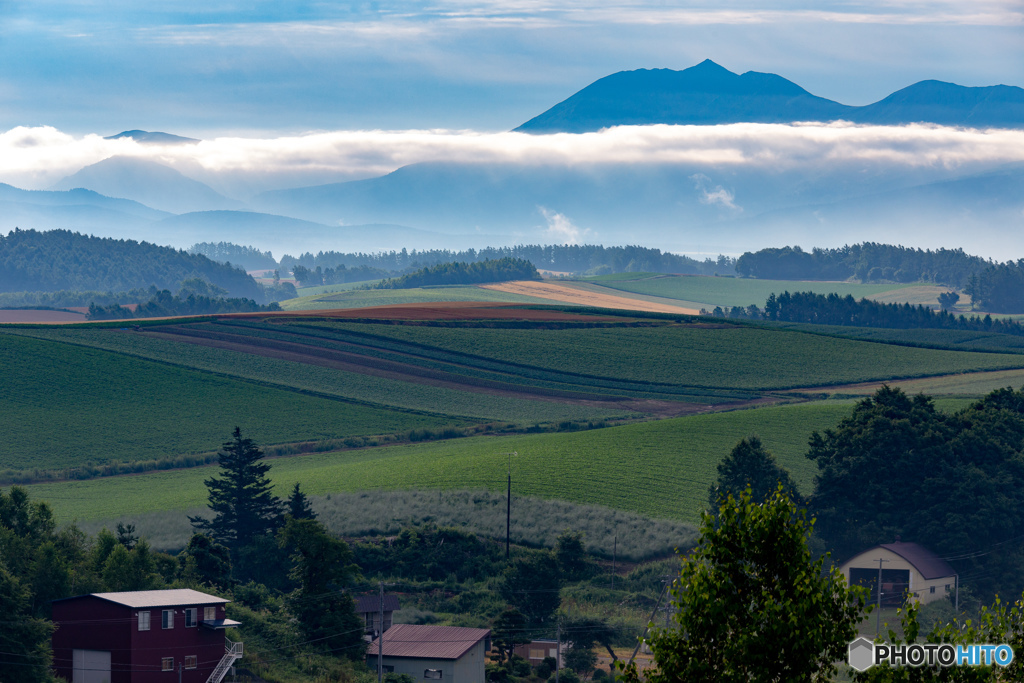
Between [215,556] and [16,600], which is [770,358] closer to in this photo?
[215,556]


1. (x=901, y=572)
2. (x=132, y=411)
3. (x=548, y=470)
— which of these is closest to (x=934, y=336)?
(x=901, y=572)

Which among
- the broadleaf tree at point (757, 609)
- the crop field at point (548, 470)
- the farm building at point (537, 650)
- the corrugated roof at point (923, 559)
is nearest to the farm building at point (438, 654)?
the farm building at point (537, 650)

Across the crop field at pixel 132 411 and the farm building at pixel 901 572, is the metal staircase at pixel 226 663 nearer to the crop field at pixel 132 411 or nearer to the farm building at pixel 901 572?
the farm building at pixel 901 572

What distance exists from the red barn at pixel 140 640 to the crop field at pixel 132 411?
3742 cm

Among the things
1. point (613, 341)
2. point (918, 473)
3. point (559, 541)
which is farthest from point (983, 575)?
point (613, 341)

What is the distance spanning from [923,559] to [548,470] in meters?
24.8

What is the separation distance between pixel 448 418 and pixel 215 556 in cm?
4367

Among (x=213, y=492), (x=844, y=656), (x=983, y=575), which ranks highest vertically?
(x=844, y=656)

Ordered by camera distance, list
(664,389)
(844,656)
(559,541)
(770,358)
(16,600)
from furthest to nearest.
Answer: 1. (770,358)
2. (664,389)
3. (559,541)
4. (16,600)
5. (844,656)

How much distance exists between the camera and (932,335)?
6545 inches

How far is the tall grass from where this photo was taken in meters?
67.6

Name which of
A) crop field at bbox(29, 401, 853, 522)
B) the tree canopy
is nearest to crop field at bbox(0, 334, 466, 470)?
crop field at bbox(29, 401, 853, 522)

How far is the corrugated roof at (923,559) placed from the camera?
7012 cm

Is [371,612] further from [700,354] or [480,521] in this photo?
[700,354]
